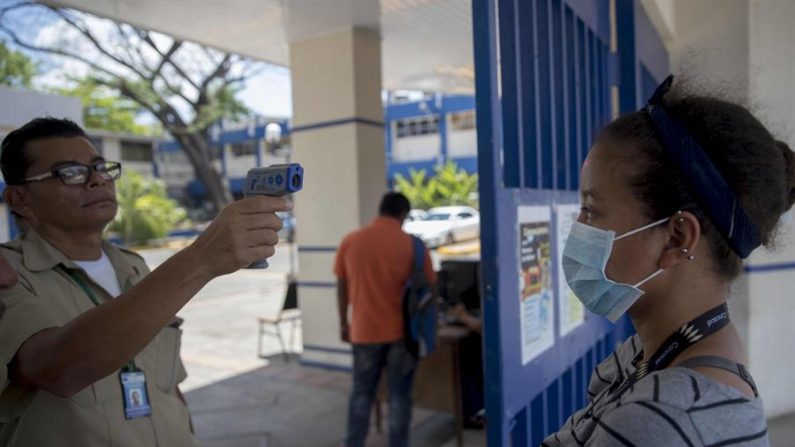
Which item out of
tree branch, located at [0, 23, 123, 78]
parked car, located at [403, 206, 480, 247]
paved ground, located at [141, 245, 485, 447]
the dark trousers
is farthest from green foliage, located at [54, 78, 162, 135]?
the dark trousers

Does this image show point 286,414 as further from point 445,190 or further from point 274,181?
point 445,190

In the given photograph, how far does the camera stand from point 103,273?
1.72 m

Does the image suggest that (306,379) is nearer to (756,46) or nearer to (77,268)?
(77,268)

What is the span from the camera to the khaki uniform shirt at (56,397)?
125cm

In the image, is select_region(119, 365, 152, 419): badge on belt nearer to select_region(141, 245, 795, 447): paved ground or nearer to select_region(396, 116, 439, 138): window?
select_region(141, 245, 795, 447): paved ground

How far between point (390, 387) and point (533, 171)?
203cm

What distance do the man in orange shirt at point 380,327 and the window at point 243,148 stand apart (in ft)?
104

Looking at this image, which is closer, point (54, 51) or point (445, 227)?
point (54, 51)

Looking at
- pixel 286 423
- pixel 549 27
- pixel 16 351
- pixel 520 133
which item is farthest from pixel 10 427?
pixel 286 423

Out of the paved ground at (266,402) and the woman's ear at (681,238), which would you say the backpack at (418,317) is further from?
the woman's ear at (681,238)

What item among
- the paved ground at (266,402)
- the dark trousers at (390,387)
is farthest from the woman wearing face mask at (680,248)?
the dark trousers at (390,387)

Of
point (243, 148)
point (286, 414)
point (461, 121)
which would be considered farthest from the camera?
point (243, 148)

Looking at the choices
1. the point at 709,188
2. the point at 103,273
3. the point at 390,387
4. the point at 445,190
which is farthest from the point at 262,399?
the point at 445,190

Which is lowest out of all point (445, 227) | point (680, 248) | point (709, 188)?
point (445, 227)
